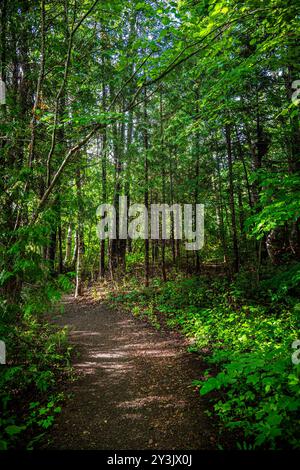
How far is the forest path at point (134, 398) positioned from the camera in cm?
382

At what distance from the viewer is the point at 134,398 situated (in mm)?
4891

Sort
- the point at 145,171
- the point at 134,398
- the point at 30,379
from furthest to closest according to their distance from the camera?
1. the point at 145,171
2. the point at 30,379
3. the point at 134,398

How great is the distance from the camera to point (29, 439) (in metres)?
3.80

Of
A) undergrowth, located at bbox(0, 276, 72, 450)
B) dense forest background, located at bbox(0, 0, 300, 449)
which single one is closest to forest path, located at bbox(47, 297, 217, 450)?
undergrowth, located at bbox(0, 276, 72, 450)

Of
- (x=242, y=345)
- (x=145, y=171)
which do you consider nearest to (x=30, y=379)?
(x=242, y=345)

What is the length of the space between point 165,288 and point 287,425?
31.1ft

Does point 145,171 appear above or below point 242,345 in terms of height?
above

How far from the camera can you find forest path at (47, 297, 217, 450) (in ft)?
12.5

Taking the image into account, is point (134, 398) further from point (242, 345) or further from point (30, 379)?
point (242, 345)

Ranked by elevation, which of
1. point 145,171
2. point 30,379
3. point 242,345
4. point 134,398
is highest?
point 145,171

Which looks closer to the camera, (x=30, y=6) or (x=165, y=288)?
(x=30, y=6)

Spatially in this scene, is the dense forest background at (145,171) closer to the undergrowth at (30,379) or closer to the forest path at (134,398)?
the undergrowth at (30,379)

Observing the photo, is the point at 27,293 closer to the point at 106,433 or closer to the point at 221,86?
the point at 106,433
